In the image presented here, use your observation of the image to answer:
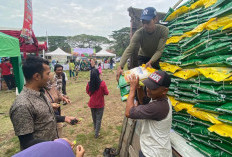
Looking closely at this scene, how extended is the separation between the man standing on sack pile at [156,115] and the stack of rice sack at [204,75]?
18.3 inches

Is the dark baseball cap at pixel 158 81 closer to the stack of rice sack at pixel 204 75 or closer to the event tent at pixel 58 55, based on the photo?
the stack of rice sack at pixel 204 75

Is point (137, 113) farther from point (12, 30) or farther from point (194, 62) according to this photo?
point (12, 30)

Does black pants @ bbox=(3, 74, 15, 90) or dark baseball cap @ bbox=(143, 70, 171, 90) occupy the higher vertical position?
dark baseball cap @ bbox=(143, 70, 171, 90)

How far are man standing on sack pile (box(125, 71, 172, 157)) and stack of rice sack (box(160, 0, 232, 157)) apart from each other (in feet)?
1.53

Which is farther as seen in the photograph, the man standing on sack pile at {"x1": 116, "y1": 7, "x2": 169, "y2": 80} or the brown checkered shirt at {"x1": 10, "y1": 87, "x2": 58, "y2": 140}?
the man standing on sack pile at {"x1": 116, "y1": 7, "x2": 169, "y2": 80}

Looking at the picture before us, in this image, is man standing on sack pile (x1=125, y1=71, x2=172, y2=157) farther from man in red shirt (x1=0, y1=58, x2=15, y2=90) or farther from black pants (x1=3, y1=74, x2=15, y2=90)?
black pants (x1=3, y1=74, x2=15, y2=90)

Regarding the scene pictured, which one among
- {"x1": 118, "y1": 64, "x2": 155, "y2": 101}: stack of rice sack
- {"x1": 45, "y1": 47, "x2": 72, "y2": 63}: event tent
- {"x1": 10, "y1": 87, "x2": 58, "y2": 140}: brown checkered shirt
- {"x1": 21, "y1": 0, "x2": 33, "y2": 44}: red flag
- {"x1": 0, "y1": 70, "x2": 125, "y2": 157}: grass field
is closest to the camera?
{"x1": 10, "y1": 87, "x2": 58, "y2": 140}: brown checkered shirt

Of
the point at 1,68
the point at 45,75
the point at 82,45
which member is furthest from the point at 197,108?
the point at 82,45

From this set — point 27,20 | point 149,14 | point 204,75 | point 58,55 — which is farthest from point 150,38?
point 58,55

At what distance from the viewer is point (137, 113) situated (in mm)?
1640

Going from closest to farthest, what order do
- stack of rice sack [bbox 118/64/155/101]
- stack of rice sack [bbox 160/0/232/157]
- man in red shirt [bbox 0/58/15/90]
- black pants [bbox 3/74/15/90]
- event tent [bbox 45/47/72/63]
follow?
stack of rice sack [bbox 160/0/232/157], stack of rice sack [bbox 118/64/155/101], man in red shirt [bbox 0/58/15/90], black pants [bbox 3/74/15/90], event tent [bbox 45/47/72/63]

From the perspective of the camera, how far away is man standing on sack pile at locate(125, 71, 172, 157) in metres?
1.60

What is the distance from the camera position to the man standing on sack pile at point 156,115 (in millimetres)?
1604

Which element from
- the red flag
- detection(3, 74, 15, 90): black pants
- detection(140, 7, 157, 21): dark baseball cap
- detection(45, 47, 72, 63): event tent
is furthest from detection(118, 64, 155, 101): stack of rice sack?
detection(45, 47, 72, 63): event tent
